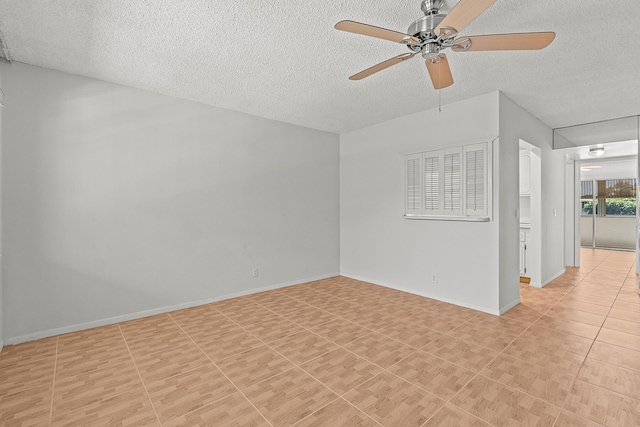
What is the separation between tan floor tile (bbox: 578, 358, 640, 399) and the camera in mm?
2098

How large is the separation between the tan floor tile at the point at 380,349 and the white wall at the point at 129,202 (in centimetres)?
222

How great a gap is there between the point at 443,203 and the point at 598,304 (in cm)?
240

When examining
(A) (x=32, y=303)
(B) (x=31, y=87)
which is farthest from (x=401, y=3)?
(A) (x=32, y=303)

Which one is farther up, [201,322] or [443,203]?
[443,203]

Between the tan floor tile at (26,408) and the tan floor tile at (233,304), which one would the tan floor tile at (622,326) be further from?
the tan floor tile at (26,408)

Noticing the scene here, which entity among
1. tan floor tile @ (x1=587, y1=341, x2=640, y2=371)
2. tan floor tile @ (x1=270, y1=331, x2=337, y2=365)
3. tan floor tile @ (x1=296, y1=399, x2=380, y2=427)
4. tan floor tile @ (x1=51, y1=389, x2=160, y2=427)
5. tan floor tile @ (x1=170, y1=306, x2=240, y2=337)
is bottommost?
tan floor tile @ (x1=587, y1=341, x2=640, y2=371)

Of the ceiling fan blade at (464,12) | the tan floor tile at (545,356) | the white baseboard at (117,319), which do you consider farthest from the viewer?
the white baseboard at (117,319)

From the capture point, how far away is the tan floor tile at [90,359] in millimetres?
2418

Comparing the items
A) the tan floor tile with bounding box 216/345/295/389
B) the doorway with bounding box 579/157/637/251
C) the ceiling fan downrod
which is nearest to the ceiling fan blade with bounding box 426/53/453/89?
the ceiling fan downrod

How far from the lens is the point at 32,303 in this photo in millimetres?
2938

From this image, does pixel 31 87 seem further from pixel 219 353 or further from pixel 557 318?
pixel 557 318

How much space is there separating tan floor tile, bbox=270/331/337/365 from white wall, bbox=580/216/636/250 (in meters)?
9.90

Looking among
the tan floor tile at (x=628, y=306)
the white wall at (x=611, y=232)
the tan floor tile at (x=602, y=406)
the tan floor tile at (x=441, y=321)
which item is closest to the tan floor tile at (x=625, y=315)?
the tan floor tile at (x=628, y=306)

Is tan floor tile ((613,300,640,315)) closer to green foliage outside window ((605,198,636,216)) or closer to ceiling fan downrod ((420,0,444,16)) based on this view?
ceiling fan downrod ((420,0,444,16))
